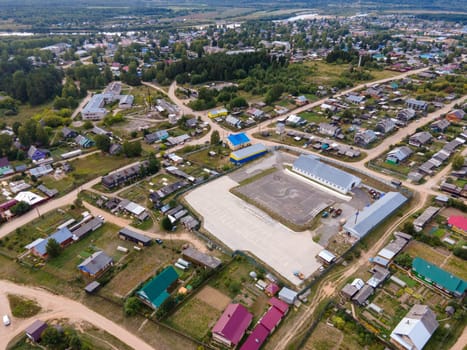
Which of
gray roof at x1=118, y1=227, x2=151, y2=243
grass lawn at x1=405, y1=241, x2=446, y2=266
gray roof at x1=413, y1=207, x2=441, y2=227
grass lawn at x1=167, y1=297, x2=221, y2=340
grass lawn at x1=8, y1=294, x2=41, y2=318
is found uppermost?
gray roof at x1=118, y1=227, x2=151, y2=243

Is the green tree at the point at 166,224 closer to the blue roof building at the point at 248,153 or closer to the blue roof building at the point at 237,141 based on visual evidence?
the blue roof building at the point at 248,153

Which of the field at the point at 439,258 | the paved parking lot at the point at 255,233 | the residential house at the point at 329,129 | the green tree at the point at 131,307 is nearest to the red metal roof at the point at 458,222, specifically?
the field at the point at 439,258

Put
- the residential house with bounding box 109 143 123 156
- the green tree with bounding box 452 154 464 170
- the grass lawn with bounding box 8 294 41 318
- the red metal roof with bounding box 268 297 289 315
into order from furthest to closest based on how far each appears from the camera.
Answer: the residential house with bounding box 109 143 123 156 < the green tree with bounding box 452 154 464 170 < the grass lawn with bounding box 8 294 41 318 < the red metal roof with bounding box 268 297 289 315

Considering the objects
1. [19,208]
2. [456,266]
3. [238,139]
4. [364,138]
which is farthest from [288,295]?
[364,138]

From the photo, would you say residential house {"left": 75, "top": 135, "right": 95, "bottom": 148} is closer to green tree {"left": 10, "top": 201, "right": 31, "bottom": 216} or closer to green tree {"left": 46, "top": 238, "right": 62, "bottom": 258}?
green tree {"left": 10, "top": 201, "right": 31, "bottom": 216}

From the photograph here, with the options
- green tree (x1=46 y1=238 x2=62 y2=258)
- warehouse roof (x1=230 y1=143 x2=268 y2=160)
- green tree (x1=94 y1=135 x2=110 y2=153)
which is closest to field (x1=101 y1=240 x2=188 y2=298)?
green tree (x1=46 y1=238 x2=62 y2=258)

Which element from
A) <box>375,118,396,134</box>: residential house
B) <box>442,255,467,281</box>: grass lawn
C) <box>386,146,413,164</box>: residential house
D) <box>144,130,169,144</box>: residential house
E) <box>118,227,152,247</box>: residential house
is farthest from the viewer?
<box>375,118,396,134</box>: residential house
